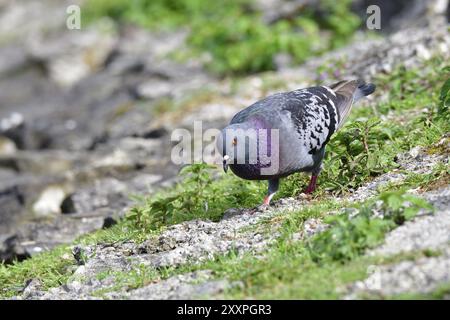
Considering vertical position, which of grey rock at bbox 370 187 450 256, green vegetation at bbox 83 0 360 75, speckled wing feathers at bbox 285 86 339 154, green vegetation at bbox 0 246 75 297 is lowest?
green vegetation at bbox 0 246 75 297

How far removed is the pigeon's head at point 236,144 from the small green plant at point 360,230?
3.50 feet

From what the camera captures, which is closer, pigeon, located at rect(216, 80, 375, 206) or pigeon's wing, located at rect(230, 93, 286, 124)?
pigeon, located at rect(216, 80, 375, 206)

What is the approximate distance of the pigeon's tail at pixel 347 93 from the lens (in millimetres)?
7367

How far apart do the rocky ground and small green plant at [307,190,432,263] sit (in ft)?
0.28

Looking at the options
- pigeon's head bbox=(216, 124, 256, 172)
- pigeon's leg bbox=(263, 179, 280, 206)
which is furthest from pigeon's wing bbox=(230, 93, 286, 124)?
pigeon's leg bbox=(263, 179, 280, 206)

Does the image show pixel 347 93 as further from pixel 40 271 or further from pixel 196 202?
pixel 40 271

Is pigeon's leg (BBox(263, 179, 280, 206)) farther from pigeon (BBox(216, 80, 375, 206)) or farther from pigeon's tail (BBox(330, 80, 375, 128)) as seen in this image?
pigeon's tail (BBox(330, 80, 375, 128))

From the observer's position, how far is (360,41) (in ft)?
42.8

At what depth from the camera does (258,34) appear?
48.6 ft

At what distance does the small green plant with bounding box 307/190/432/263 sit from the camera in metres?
5.19

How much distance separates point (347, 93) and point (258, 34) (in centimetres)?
752

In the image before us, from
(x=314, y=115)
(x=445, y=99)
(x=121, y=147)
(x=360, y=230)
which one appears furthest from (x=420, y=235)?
(x=121, y=147)

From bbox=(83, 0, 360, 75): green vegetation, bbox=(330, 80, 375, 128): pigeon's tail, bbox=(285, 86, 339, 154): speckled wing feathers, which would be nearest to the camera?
bbox=(285, 86, 339, 154): speckled wing feathers
